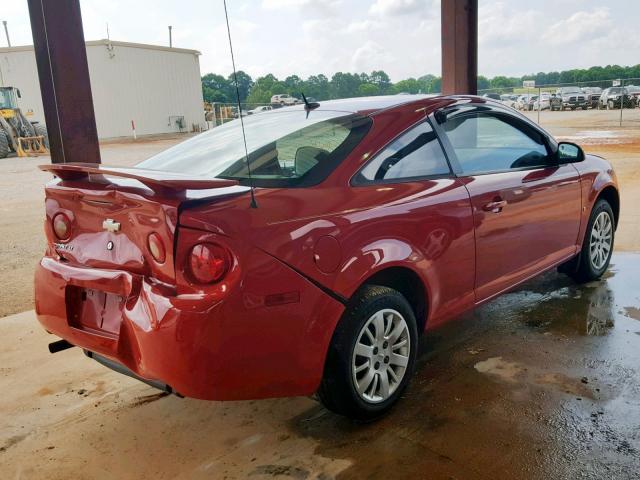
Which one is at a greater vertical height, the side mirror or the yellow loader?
the yellow loader

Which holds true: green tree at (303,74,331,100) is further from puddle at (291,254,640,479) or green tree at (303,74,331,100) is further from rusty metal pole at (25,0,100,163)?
puddle at (291,254,640,479)

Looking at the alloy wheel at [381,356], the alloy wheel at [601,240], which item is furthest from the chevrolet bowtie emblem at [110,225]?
the alloy wheel at [601,240]

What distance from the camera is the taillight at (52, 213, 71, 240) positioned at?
8.67 feet

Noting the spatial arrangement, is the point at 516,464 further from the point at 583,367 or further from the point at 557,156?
the point at 557,156

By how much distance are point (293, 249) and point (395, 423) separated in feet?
3.46

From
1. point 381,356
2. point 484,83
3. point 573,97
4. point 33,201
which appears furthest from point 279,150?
point 573,97

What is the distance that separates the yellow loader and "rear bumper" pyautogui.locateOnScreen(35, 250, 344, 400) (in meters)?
21.6

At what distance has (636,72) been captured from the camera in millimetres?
38250

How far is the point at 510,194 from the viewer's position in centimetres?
342

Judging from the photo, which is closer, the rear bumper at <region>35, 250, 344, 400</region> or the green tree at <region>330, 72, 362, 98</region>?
the rear bumper at <region>35, 250, 344, 400</region>

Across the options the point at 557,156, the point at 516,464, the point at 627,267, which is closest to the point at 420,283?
the point at 516,464

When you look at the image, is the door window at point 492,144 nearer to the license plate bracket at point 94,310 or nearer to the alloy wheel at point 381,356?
the alloy wheel at point 381,356

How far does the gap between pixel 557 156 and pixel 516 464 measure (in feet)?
7.84

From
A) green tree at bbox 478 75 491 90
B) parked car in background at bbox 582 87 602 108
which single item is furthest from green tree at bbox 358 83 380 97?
parked car in background at bbox 582 87 602 108
